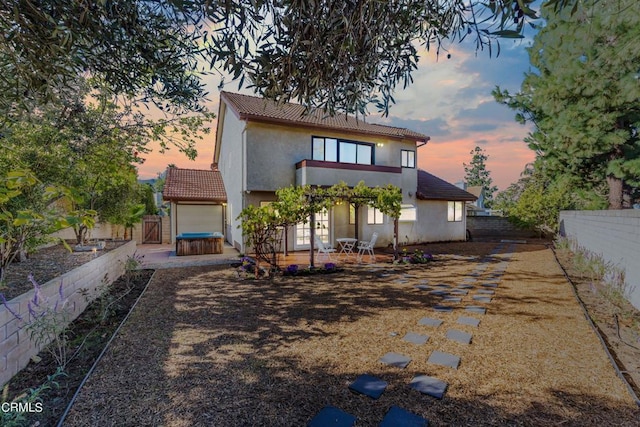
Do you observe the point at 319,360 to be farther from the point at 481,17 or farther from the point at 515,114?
the point at 515,114

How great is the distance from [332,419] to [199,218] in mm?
14486

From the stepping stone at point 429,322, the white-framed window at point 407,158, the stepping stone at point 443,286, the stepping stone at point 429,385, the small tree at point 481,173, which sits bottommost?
the stepping stone at point 443,286

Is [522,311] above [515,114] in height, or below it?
below

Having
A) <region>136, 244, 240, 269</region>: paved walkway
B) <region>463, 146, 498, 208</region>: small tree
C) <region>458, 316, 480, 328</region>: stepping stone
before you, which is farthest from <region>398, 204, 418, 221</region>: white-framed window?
<region>463, 146, 498, 208</region>: small tree

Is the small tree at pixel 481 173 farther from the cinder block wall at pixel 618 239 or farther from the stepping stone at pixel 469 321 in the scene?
the stepping stone at pixel 469 321

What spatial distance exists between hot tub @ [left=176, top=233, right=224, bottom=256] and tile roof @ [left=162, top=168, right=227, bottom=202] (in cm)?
337

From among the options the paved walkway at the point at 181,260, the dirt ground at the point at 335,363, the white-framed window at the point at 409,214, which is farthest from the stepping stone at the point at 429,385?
the white-framed window at the point at 409,214

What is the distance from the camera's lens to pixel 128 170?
8.28 metres

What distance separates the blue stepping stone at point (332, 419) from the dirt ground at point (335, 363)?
0.07 meters

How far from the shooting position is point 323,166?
12.0 metres

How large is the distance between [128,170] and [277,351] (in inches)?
295

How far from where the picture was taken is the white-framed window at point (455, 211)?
55.9ft

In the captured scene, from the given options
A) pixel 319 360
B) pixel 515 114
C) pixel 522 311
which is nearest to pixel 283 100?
pixel 319 360

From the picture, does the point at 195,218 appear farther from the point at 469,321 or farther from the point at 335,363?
the point at 469,321
